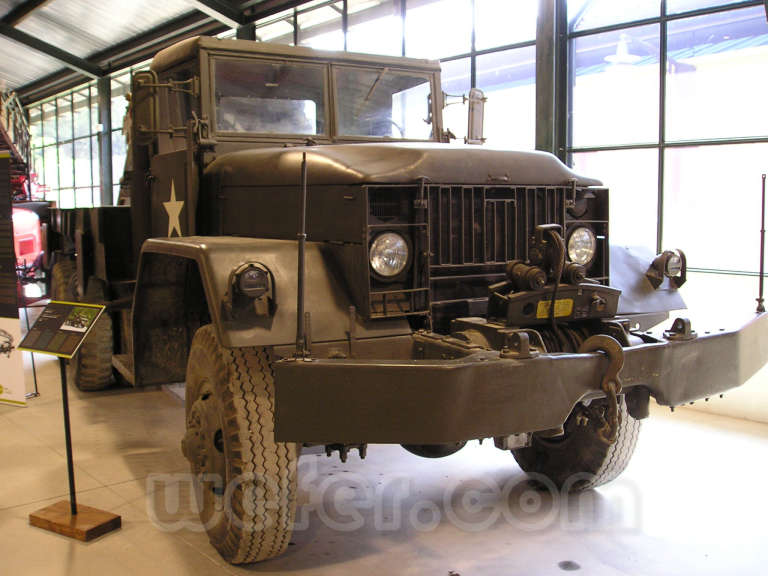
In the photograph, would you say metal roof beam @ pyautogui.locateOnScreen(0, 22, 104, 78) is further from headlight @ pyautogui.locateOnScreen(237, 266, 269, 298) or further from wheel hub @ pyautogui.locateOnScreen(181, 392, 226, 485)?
headlight @ pyautogui.locateOnScreen(237, 266, 269, 298)

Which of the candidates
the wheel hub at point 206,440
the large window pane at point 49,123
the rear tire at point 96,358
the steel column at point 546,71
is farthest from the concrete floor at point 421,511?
the large window pane at point 49,123

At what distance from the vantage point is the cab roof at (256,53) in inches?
154

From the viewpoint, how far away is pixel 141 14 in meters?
13.1

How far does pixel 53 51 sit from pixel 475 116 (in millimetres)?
14760

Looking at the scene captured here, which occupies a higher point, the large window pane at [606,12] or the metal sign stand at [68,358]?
the large window pane at [606,12]

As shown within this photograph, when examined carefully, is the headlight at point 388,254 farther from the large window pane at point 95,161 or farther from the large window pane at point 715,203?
the large window pane at point 95,161

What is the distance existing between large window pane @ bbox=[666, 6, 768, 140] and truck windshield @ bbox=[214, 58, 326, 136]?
3162 millimetres

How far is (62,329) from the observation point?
3.50m

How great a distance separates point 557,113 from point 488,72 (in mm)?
1354

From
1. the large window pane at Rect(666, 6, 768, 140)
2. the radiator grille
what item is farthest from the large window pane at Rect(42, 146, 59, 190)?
the radiator grille

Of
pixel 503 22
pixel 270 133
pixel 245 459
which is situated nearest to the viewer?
pixel 245 459

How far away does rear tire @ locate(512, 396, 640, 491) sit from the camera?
12.0 ft

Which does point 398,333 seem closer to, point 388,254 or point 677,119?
point 388,254

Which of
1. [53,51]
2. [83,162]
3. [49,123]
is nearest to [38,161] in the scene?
[49,123]
